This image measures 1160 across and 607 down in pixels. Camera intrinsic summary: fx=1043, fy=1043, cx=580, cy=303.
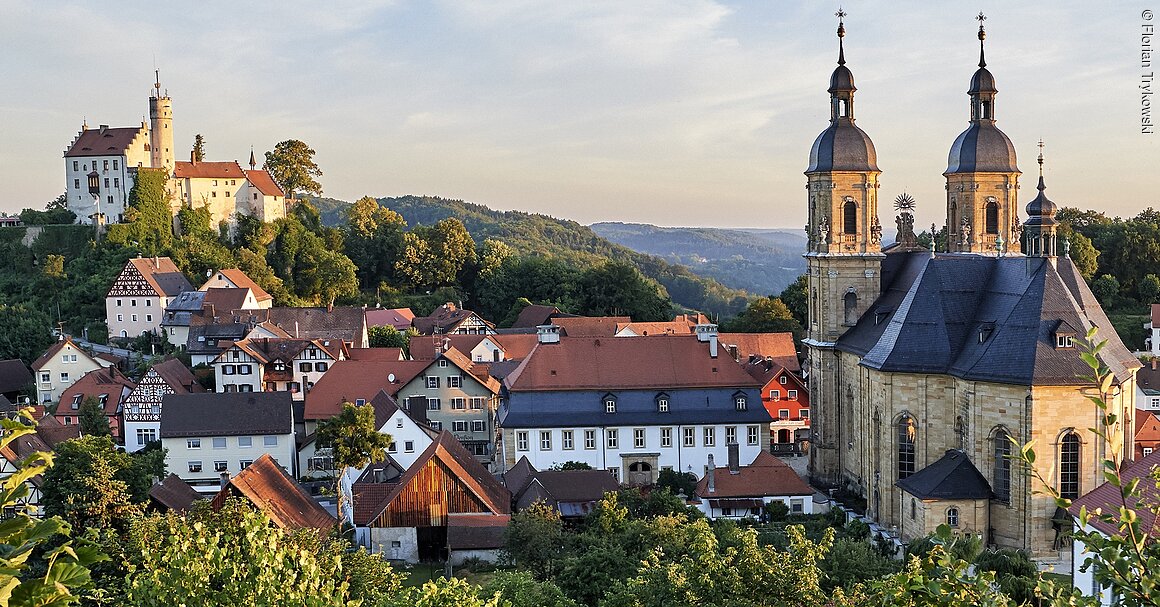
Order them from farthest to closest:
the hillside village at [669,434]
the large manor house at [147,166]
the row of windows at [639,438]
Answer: the large manor house at [147,166] < the row of windows at [639,438] < the hillside village at [669,434]

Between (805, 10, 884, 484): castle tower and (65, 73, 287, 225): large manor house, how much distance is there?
70001mm

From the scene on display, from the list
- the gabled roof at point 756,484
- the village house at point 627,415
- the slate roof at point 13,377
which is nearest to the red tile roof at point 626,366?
the village house at point 627,415

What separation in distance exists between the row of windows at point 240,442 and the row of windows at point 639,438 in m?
12.5

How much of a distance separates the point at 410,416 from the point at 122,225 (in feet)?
188

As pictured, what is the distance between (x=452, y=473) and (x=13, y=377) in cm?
4696

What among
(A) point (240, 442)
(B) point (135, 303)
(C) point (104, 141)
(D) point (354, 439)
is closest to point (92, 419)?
(A) point (240, 442)

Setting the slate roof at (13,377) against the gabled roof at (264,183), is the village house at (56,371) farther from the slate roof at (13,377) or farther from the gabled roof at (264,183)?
the gabled roof at (264,183)

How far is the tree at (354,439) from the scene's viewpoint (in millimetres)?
43312

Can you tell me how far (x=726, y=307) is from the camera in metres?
164

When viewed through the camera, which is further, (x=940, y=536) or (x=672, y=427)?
(x=672, y=427)

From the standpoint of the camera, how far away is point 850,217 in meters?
46.5

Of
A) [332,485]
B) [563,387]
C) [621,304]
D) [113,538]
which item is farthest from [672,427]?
[621,304]

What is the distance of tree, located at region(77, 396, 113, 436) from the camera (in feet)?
178

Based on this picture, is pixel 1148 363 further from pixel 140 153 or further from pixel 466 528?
pixel 140 153
